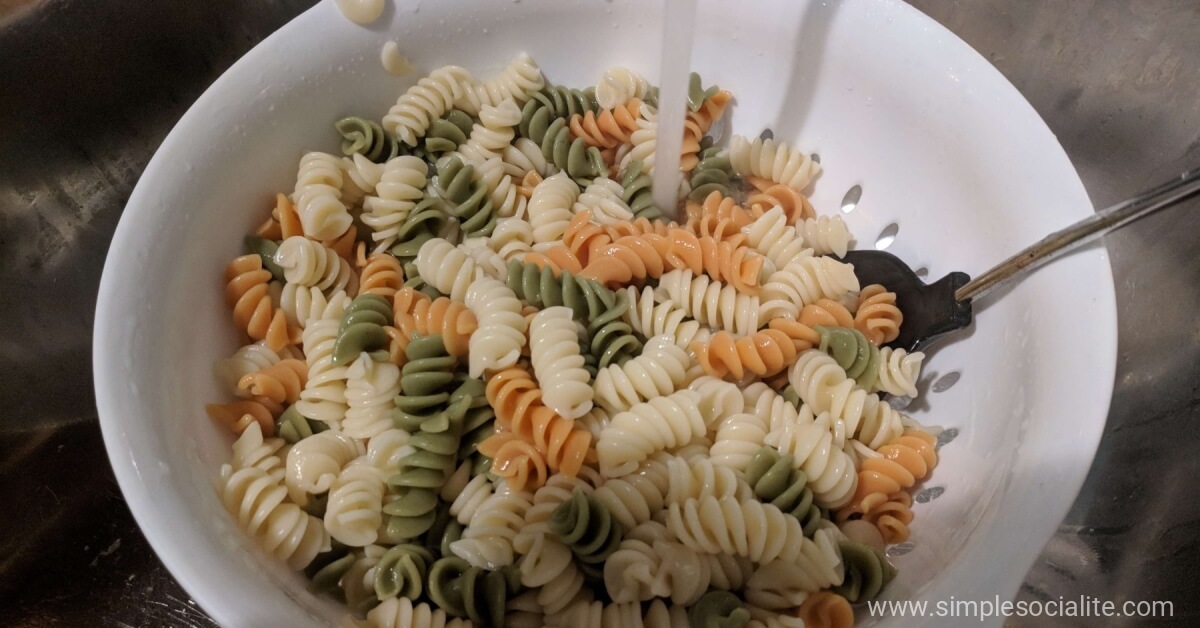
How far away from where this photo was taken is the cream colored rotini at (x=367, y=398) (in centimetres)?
129

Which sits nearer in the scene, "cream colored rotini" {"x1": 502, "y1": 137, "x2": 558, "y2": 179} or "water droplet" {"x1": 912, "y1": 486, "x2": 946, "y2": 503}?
"water droplet" {"x1": 912, "y1": 486, "x2": 946, "y2": 503}

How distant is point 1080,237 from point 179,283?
1494mm

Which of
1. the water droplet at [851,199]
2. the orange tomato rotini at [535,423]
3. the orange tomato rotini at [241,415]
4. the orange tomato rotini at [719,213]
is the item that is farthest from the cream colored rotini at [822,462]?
the orange tomato rotini at [241,415]

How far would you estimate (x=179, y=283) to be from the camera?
4.11ft

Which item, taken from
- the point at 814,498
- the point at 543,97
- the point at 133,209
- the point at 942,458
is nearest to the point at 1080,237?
the point at 942,458

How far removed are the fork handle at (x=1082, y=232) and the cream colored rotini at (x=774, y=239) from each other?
0.33 meters

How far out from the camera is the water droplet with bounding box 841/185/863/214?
1.64m

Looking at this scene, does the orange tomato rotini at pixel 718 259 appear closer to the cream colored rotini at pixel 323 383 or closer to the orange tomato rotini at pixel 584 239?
the orange tomato rotini at pixel 584 239

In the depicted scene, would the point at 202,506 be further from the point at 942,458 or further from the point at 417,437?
the point at 942,458

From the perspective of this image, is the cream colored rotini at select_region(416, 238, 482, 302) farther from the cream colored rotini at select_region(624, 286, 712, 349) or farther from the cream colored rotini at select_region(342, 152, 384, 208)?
the cream colored rotini at select_region(624, 286, 712, 349)

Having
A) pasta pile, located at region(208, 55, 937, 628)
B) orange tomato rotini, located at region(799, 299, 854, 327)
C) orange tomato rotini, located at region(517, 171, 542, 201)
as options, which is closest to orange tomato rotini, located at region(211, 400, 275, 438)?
pasta pile, located at region(208, 55, 937, 628)

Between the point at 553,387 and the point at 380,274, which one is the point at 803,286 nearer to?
the point at 553,387

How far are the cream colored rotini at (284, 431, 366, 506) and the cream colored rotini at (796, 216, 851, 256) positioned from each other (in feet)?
3.43

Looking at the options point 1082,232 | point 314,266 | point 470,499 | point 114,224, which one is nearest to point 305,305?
point 314,266
